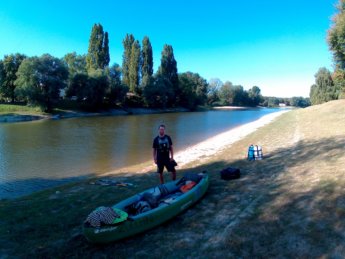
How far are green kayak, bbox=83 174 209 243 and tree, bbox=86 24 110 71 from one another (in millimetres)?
72000

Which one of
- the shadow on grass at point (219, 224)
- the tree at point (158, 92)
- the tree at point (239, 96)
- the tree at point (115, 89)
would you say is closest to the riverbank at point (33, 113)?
the tree at point (115, 89)

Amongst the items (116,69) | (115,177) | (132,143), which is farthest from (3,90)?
(115,177)

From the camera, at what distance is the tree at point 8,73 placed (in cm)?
5978

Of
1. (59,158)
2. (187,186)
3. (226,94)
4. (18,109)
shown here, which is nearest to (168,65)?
(18,109)

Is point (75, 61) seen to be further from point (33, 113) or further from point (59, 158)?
point (59, 158)

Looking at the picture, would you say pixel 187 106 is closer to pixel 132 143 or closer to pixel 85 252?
pixel 132 143

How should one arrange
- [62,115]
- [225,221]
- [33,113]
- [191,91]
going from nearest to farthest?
[225,221]
[33,113]
[62,115]
[191,91]

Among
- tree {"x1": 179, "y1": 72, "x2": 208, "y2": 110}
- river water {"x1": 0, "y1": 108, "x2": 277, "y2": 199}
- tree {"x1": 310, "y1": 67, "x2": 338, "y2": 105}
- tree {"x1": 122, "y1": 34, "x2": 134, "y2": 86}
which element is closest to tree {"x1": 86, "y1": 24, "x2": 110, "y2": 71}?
tree {"x1": 122, "y1": 34, "x2": 134, "y2": 86}

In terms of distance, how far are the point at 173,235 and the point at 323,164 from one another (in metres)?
6.34

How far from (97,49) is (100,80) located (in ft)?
45.0

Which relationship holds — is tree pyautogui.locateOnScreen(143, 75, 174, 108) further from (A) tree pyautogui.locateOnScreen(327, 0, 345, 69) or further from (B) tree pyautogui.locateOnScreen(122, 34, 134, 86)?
(A) tree pyautogui.locateOnScreen(327, 0, 345, 69)

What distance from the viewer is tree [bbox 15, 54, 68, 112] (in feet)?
177

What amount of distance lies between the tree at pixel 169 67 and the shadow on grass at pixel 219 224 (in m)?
79.4

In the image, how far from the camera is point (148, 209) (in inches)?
273
